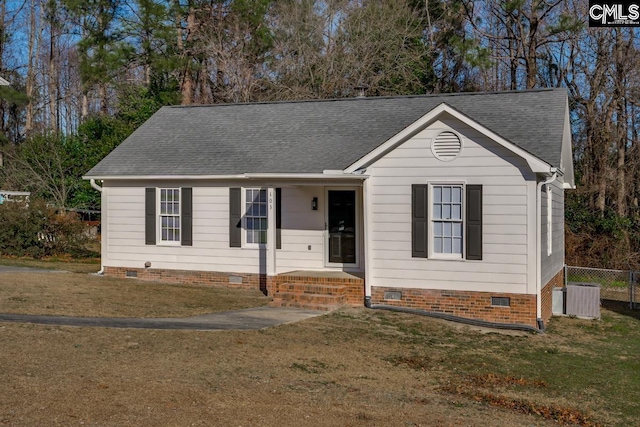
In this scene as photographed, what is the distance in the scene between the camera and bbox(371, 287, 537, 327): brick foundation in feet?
50.1

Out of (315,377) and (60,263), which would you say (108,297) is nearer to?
(315,377)

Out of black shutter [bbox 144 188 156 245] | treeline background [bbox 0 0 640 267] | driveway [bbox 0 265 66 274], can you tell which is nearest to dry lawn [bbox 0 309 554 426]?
black shutter [bbox 144 188 156 245]

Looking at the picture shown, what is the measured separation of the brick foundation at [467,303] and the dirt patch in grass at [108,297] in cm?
326

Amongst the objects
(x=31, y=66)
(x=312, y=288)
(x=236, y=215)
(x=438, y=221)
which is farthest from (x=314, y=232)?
(x=31, y=66)

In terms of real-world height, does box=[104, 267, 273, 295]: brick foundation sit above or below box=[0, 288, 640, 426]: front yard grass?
above

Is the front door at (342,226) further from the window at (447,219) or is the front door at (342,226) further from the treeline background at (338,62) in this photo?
the treeline background at (338,62)

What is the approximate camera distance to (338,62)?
111 feet

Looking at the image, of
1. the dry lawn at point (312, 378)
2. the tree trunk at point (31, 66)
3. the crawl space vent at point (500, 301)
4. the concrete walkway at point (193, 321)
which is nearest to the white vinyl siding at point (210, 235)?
the concrete walkway at point (193, 321)

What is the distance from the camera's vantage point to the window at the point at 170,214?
19875 millimetres

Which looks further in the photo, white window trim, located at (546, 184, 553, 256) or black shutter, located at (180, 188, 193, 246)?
black shutter, located at (180, 188, 193, 246)

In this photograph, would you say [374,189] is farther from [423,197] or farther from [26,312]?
[26,312]

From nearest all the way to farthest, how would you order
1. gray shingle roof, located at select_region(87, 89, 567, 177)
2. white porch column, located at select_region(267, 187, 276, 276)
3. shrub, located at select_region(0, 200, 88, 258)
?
1. white porch column, located at select_region(267, 187, 276, 276)
2. gray shingle roof, located at select_region(87, 89, 567, 177)
3. shrub, located at select_region(0, 200, 88, 258)

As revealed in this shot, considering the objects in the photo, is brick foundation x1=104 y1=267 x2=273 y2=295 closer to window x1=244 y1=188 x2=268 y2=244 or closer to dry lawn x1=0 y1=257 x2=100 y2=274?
window x1=244 y1=188 x2=268 y2=244

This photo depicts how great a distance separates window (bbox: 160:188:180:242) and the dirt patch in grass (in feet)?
4.36
